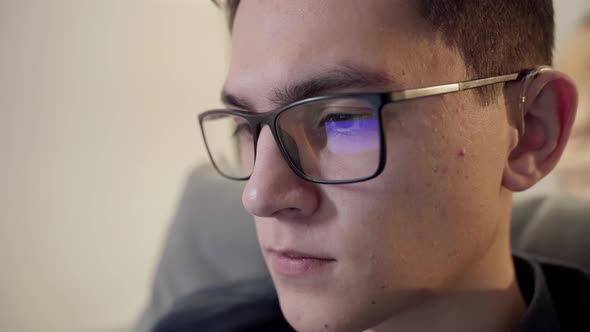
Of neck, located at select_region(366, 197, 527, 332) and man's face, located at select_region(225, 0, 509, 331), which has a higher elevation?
man's face, located at select_region(225, 0, 509, 331)

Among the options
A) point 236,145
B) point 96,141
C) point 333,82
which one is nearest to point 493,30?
point 333,82

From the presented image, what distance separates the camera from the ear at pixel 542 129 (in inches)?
26.1

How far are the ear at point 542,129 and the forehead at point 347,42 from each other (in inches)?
7.0

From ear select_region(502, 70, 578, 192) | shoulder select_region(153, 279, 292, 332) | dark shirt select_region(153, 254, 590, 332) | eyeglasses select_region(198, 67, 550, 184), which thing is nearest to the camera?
eyeglasses select_region(198, 67, 550, 184)

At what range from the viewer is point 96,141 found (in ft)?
5.65

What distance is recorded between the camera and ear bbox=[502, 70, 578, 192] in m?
0.66

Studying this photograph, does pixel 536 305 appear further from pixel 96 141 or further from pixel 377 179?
pixel 96 141

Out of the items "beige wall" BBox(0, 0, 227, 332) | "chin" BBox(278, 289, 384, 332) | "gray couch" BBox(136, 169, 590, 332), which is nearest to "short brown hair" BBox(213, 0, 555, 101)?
"chin" BBox(278, 289, 384, 332)

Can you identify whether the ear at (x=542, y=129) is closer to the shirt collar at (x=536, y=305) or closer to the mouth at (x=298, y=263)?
the shirt collar at (x=536, y=305)

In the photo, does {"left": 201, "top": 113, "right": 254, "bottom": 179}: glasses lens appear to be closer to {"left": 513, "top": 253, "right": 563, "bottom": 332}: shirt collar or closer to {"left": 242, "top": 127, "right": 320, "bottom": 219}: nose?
{"left": 242, "top": 127, "right": 320, "bottom": 219}: nose

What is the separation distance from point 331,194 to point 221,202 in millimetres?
769

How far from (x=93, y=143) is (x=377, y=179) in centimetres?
150

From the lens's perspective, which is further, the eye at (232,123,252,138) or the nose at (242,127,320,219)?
the eye at (232,123,252,138)

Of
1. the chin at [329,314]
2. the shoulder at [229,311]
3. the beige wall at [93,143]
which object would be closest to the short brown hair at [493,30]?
the chin at [329,314]
